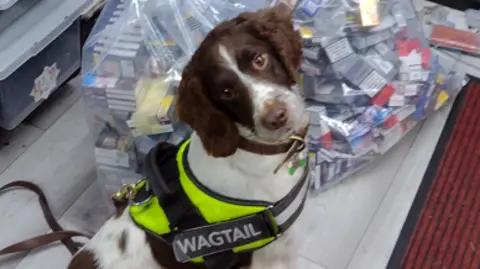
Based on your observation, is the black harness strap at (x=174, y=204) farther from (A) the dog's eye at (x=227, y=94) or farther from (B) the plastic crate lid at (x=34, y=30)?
(B) the plastic crate lid at (x=34, y=30)

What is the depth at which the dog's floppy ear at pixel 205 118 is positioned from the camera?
1.27m

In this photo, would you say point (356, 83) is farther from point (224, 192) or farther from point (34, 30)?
point (34, 30)

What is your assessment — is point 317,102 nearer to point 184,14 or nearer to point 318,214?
point 318,214

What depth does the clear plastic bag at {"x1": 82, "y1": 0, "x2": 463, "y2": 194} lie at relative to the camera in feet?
6.21

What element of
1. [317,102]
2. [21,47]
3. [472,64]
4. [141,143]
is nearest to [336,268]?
[317,102]

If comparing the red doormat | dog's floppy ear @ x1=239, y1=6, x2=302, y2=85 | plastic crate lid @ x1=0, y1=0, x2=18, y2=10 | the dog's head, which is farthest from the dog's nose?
plastic crate lid @ x1=0, y1=0, x2=18, y2=10

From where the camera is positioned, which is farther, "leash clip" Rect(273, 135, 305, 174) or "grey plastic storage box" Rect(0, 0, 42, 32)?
"grey plastic storage box" Rect(0, 0, 42, 32)

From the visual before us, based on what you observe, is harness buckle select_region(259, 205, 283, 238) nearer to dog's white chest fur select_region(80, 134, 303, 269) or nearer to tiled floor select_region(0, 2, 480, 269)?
dog's white chest fur select_region(80, 134, 303, 269)

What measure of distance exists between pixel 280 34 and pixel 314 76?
714 millimetres

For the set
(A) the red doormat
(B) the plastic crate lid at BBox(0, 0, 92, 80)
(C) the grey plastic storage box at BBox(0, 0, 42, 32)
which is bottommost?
(A) the red doormat

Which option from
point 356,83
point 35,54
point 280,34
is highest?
point 280,34

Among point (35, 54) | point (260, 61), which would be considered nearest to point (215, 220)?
point (260, 61)

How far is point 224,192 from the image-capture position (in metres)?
1.34

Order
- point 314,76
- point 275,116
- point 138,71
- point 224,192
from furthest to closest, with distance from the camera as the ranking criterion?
point 314,76, point 138,71, point 224,192, point 275,116
